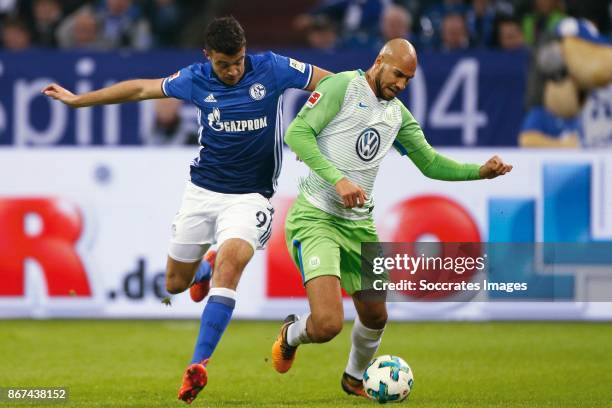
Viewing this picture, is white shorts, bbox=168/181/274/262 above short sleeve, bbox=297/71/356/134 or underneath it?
underneath

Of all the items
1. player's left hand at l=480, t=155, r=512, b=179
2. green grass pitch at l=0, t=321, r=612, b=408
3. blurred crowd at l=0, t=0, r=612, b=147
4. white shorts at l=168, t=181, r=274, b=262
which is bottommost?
green grass pitch at l=0, t=321, r=612, b=408

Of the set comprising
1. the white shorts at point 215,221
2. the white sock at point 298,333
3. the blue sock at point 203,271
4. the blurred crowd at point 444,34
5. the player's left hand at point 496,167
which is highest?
the blurred crowd at point 444,34

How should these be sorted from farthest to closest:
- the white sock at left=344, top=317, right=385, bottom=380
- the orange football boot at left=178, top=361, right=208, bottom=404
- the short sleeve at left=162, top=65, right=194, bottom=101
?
the short sleeve at left=162, top=65, right=194, bottom=101 → the white sock at left=344, top=317, right=385, bottom=380 → the orange football boot at left=178, top=361, right=208, bottom=404

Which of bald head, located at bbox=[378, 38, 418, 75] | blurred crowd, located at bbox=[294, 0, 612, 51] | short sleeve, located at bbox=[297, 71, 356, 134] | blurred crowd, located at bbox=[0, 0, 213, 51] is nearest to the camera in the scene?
bald head, located at bbox=[378, 38, 418, 75]

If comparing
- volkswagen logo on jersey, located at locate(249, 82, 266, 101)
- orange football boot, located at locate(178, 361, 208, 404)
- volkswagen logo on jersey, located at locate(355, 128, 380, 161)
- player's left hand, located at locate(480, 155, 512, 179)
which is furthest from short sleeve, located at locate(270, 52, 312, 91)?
orange football boot, located at locate(178, 361, 208, 404)

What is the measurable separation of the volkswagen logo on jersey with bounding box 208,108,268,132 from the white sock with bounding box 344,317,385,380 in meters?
1.37

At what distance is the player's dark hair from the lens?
24.4 ft

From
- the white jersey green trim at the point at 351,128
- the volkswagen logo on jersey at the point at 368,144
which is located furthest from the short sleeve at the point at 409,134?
the volkswagen logo on jersey at the point at 368,144

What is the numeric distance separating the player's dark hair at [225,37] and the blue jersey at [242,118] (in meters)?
0.40

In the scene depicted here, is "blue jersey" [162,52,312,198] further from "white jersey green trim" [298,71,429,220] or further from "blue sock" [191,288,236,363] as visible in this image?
"blue sock" [191,288,236,363]

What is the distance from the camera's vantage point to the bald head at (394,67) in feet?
23.8

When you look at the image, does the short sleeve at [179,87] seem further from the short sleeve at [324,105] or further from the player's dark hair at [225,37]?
the short sleeve at [324,105]

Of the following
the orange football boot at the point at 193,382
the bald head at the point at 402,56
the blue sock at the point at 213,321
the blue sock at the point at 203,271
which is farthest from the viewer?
the blue sock at the point at 203,271

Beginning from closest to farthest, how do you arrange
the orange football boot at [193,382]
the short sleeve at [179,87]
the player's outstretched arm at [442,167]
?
the orange football boot at [193,382], the player's outstretched arm at [442,167], the short sleeve at [179,87]
